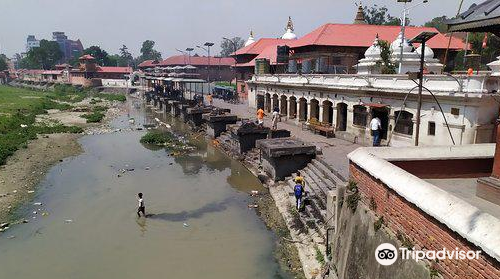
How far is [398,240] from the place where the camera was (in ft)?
19.4

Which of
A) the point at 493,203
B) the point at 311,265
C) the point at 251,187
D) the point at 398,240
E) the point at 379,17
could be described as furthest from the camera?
the point at 379,17

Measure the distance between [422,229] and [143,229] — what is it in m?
11.0

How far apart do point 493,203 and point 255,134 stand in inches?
695

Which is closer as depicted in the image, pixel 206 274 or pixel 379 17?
pixel 206 274

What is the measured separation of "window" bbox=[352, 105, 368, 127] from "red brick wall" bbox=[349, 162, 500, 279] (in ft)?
49.9

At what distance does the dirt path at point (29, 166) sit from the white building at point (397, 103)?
16.4 meters

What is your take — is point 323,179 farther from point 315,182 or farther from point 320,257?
point 320,257

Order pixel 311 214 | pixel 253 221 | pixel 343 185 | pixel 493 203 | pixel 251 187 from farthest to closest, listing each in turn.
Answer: pixel 251 187 < pixel 253 221 < pixel 311 214 < pixel 343 185 < pixel 493 203

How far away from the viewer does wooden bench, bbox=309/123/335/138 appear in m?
23.8

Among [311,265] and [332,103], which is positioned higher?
[332,103]

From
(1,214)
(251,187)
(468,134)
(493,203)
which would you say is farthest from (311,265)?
(1,214)

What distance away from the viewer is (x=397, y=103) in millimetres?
19078

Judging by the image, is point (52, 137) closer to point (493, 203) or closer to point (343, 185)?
point (343, 185)

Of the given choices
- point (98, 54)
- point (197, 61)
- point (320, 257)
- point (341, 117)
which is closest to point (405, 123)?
point (341, 117)
